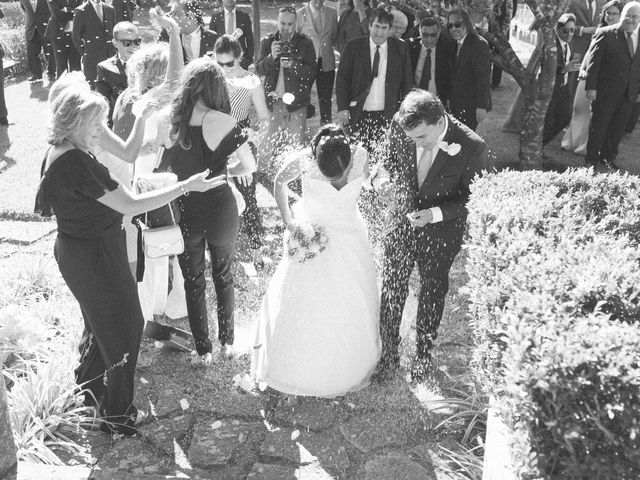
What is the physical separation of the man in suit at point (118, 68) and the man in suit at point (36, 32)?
688 cm

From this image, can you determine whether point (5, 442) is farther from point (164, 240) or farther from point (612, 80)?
point (612, 80)

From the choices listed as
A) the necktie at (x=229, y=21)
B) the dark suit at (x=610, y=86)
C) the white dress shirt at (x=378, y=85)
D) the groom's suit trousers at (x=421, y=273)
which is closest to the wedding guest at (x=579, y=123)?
the dark suit at (x=610, y=86)

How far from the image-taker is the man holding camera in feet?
25.2

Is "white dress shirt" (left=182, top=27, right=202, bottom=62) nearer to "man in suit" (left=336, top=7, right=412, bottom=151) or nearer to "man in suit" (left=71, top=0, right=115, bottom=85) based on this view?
"man in suit" (left=336, top=7, right=412, bottom=151)

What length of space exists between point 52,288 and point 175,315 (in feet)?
3.33

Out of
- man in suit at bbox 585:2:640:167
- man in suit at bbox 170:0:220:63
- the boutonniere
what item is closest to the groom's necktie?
the boutonniere

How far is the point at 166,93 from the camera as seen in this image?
16.5 feet

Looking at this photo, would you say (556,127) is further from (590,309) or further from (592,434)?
(592,434)

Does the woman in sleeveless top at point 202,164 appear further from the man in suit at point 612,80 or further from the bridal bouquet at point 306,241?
the man in suit at point 612,80

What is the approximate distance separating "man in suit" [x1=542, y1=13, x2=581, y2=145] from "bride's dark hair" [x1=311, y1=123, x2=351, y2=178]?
613cm

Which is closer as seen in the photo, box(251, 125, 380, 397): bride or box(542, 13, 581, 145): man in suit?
box(251, 125, 380, 397): bride

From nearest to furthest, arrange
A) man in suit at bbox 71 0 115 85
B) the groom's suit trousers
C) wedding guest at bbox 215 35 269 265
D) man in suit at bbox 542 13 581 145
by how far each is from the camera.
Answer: the groom's suit trousers → wedding guest at bbox 215 35 269 265 → man in suit at bbox 542 13 581 145 → man in suit at bbox 71 0 115 85

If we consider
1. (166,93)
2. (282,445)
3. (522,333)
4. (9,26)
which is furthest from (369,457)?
(9,26)

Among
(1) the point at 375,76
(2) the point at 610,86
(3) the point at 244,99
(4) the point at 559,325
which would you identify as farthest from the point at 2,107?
(4) the point at 559,325
